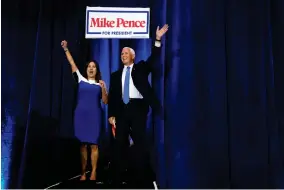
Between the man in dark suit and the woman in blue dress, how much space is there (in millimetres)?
97

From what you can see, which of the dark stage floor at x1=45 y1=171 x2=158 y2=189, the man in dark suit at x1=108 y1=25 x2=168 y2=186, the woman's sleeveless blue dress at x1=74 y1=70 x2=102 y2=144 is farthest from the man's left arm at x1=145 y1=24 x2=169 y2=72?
the dark stage floor at x1=45 y1=171 x2=158 y2=189

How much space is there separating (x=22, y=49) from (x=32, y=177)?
41.6 inches

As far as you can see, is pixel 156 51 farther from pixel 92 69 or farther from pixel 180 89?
pixel 92 69

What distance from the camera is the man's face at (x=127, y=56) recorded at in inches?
119

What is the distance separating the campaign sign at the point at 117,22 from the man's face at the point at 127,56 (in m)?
0.13

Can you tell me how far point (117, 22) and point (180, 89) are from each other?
761mm

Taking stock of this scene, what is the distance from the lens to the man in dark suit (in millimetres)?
2955

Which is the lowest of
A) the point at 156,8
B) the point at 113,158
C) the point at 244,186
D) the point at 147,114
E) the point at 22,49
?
the point at 244,186

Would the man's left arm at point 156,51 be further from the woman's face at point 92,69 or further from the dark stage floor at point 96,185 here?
the dark stage floor at point 96,185

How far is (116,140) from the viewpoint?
295 cm

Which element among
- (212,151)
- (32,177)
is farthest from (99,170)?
(212,151)

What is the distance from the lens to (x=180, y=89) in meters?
3.05

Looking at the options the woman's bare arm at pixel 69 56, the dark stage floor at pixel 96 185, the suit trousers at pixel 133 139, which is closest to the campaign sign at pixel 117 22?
the woman's bare arm at pixel 69 56

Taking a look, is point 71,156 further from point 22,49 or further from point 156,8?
point 156,8
